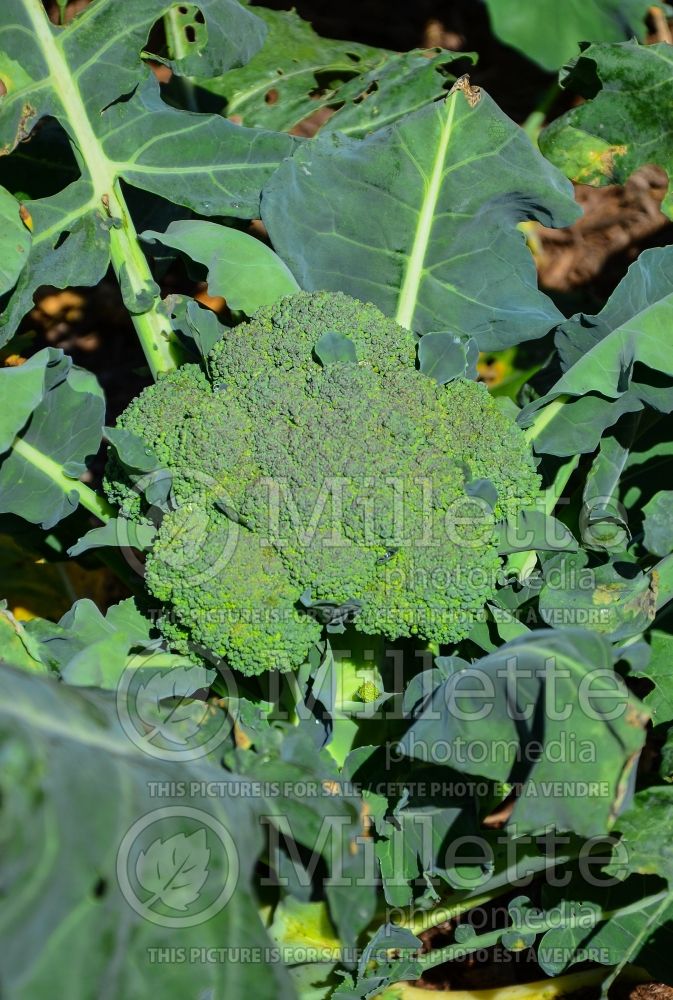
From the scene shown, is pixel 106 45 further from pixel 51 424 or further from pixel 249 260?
pixel 51 424

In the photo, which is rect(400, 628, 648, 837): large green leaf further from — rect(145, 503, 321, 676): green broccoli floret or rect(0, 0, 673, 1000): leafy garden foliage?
rect(145, 503, 321, 676): green broccoli floret

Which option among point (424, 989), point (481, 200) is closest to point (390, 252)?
point (481, 200)

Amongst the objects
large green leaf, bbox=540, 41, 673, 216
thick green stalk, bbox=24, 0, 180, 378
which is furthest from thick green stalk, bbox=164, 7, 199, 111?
large green leaf, bbox=540, 41, 673, 216

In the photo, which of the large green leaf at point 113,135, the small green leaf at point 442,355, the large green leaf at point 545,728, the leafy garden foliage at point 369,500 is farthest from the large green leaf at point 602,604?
the large green leaf at point 113,135

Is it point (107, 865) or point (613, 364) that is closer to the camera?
point (107, 865)

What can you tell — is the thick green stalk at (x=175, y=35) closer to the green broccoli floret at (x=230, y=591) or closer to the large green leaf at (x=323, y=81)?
the large green leaf at (x=323, y=81)

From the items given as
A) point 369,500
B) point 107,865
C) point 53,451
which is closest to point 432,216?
point 369,500

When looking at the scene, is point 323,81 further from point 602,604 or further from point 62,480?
point 602,604
